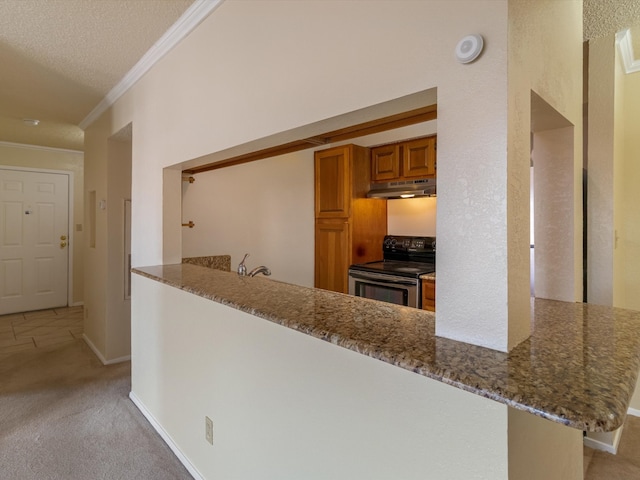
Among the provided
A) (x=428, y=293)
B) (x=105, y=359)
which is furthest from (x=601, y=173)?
(x=105, y=359)

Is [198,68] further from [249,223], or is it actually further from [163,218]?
[249,223]

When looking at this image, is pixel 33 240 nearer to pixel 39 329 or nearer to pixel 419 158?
pixel 39 329

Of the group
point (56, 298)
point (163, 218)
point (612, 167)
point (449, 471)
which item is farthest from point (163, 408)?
point (56, 298)

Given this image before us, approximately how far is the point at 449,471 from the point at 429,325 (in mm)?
373

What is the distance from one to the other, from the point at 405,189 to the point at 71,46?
2.75 m

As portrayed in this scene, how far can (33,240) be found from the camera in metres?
5.25

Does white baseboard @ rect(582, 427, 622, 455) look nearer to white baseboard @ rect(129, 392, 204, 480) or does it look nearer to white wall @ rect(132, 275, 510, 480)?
white wall @ rect(132, 275, 510, 480)

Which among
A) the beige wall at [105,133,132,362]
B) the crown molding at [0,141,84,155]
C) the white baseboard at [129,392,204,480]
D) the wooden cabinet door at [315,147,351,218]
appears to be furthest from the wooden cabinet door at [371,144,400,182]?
the crown molding at [0,141,84,155]

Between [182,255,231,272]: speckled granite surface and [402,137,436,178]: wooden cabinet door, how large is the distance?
6.20 feet

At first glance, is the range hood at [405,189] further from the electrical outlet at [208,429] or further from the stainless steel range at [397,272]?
the electrical outlet at [208,429]

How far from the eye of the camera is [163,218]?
2.42 metres

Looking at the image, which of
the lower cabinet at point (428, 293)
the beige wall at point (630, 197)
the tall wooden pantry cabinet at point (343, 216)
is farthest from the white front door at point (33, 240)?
the beige wall at point (630, 197)

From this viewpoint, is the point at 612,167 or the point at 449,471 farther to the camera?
the point at 612,167

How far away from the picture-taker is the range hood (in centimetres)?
327
